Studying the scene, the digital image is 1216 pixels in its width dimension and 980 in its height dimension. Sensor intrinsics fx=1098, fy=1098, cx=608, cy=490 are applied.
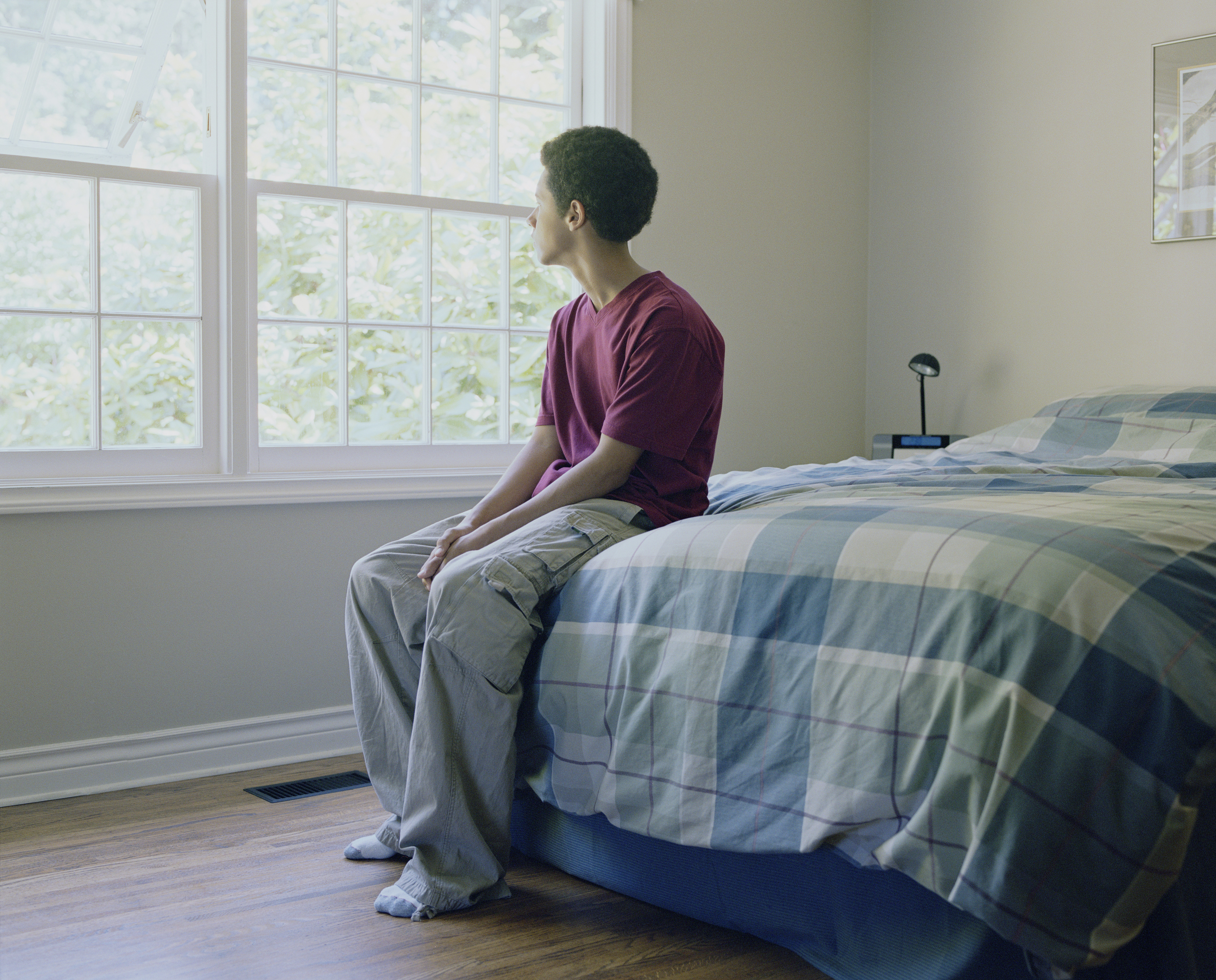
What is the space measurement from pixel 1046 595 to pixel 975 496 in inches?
21.4

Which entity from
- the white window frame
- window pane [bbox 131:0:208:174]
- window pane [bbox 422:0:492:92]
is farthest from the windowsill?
window pane [bbox 422:0:492:92]

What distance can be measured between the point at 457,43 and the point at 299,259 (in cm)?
85

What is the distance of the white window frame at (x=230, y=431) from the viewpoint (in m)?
2.63

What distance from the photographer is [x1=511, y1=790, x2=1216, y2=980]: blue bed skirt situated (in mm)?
1190

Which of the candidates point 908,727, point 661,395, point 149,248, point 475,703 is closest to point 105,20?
point 149,248

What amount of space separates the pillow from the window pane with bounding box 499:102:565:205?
4.97 ft

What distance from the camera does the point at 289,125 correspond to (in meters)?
3.00

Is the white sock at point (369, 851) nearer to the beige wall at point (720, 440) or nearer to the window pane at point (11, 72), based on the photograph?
the beige wall at point (720, 440)

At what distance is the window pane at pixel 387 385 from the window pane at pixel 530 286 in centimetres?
35

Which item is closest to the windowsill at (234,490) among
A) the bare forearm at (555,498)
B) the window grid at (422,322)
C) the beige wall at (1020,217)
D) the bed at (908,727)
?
the window grid at (422,322)

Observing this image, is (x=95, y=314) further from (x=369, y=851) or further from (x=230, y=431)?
(x=369, y=851)

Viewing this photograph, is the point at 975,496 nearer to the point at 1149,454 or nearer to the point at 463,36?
the point at 1149,454

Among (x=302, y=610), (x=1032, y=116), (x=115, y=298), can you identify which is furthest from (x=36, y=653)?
(x=1032, y=116)

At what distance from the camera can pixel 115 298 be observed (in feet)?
9.03
